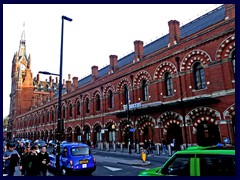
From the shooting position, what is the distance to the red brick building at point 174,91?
18062mm

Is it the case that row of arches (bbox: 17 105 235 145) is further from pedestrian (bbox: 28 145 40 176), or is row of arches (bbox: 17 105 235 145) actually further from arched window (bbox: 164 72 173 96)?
pedestrian (bbox: 28 145 40 176)

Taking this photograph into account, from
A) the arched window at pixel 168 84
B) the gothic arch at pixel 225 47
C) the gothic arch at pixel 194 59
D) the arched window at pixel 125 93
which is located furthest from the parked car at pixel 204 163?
the arched window at pixel 125 93

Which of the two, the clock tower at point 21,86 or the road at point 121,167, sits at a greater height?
the clock tower at point 21,86

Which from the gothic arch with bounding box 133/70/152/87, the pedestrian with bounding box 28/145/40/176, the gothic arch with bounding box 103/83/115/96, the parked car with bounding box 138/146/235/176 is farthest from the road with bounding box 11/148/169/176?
the gothic arch with bounding box 103/83/115/96

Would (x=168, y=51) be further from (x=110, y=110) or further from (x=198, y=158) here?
(x=198, y=158)

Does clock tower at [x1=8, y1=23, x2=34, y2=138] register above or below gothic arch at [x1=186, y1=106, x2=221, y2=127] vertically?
above

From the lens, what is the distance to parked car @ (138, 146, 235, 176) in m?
4.31

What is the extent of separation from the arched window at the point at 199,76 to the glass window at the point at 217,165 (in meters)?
16.6

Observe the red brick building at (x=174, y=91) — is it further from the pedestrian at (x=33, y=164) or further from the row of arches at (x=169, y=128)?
the pedestrian at (x=33, y=164)

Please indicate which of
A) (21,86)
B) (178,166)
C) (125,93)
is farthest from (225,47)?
(21,86)

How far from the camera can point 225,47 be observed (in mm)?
18156

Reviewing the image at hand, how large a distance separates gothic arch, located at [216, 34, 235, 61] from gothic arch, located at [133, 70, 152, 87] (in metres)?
8.58

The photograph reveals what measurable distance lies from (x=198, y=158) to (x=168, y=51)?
19.6 meters

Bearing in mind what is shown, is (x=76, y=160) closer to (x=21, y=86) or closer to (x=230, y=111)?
(x=230, y=111)
